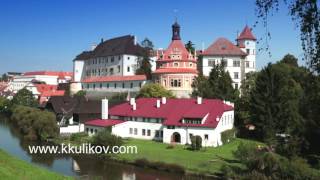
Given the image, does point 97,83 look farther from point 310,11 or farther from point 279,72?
point 310,11

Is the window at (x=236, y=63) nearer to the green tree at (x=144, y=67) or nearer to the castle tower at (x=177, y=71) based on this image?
the castle tower at (x=177, y=71)

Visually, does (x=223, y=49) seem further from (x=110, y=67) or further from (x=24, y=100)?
(x=24, y=100)

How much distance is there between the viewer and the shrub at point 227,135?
37.7 metres

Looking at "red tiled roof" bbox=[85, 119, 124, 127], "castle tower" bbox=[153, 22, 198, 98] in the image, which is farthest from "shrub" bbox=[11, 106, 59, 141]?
"castle tower" bbox=[153, 22, 198, 98]

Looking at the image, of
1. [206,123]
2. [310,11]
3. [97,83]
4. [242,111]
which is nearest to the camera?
[310,11]

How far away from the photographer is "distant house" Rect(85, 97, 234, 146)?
37188 millimetres

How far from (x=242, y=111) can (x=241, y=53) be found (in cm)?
2186

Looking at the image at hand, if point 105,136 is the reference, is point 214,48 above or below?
above

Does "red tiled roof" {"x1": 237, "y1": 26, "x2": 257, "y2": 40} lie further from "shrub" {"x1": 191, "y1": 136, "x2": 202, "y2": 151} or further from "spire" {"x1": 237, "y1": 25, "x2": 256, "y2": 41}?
Result: "shrub" {"x1": 191, "y1": 136, "x2": 202, "y2": 151}

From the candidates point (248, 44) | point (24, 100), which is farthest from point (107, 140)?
point (24, 100)

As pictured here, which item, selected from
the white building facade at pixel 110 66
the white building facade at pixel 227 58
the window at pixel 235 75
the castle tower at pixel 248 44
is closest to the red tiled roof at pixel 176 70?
the white building facade at pixel 110 66

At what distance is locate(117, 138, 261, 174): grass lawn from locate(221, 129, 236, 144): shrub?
22.1 inches

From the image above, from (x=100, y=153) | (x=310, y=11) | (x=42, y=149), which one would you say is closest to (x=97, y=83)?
(x=42, y=149)

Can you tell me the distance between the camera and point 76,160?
33250 mm
